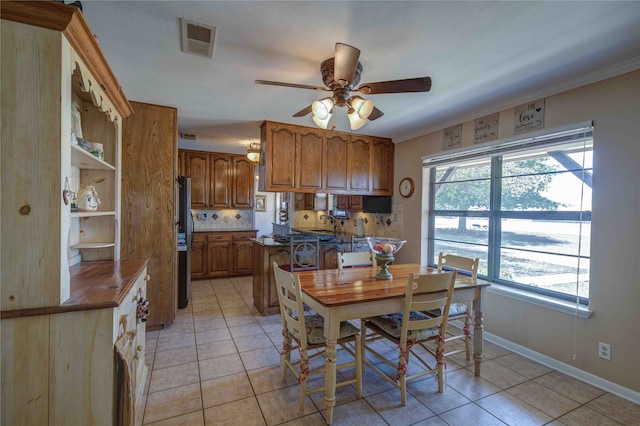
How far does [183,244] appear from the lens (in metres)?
3.84

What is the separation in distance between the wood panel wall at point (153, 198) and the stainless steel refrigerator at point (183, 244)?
25.0 inches

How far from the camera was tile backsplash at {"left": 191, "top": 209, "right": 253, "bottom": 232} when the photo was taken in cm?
583

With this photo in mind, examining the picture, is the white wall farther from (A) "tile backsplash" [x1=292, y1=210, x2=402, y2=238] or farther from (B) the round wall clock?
(A) "tile backsplash" [x1=292, y1=210, x2=402, y2=238]

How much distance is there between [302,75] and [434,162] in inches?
85.5

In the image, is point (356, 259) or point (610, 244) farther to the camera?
point (356, 259)

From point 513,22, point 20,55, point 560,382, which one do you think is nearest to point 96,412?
point 20,55

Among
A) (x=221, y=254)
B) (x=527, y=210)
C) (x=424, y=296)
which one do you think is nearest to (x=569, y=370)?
(x=527, y=210)

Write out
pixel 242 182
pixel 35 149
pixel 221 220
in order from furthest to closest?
pixel 221 220, pixel 242 182, pixel 35 149

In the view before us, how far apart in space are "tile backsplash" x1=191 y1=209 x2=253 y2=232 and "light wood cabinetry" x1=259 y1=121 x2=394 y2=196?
8.77 feet

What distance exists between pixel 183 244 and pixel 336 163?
2.32 metres

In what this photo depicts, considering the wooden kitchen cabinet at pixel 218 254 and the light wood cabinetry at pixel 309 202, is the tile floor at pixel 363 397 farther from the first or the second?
the light wood cabinetry at pixel 309 202

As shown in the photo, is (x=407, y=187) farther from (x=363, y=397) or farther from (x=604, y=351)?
(x=363, y=397)

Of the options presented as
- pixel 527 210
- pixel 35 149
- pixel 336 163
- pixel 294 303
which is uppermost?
pixel 336 163

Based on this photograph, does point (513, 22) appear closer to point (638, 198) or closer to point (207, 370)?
point (638, 198)
